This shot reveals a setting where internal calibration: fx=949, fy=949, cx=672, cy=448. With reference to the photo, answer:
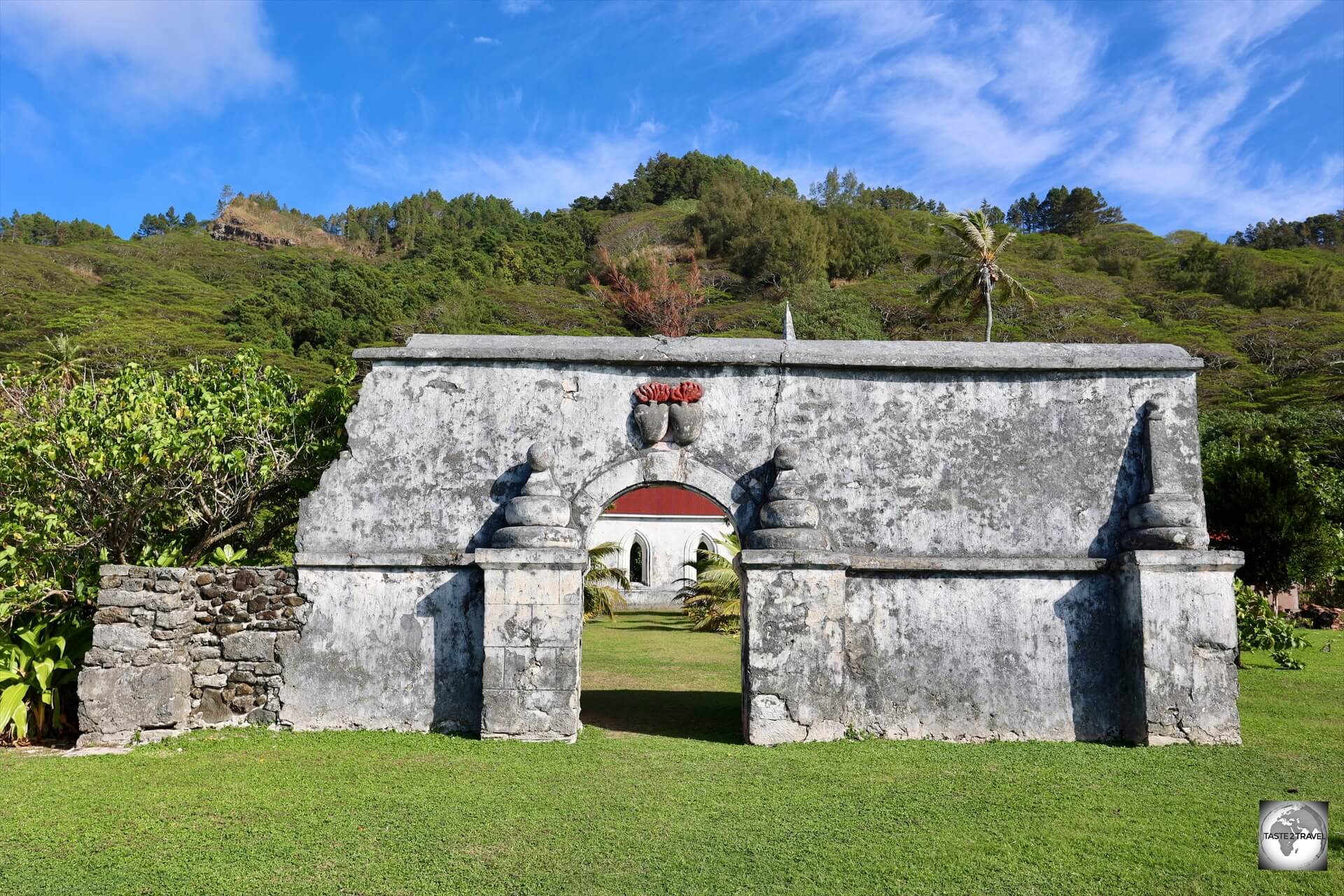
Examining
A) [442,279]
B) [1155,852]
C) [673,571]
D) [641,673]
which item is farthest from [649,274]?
[1155,852]

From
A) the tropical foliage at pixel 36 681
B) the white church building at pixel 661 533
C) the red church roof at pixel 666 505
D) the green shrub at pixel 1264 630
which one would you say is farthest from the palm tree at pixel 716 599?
the tropical foliage at pixel 36 681

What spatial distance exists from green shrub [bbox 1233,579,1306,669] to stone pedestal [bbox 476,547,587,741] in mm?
9201

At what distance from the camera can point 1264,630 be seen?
41.1 ft

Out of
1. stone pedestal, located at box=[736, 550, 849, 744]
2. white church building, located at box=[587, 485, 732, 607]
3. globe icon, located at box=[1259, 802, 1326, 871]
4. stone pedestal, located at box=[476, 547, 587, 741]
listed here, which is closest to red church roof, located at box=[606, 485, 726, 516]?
white church building, located at box=[587, 485, 732, 607]

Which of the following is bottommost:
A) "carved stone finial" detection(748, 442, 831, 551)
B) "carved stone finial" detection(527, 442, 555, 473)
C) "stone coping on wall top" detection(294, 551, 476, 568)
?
"stone coping on wall top" detection(294, 551, 476, 568)

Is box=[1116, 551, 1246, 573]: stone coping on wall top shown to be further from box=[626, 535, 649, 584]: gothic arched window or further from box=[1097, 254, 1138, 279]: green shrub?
box=[1097, 254, 1138, 279]: green shrub

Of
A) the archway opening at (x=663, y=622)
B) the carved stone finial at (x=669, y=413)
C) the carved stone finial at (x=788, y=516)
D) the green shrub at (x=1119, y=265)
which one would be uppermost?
the green shrub at (x=1119, y=265)

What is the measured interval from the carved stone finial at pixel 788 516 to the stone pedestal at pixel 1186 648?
2.80 metres

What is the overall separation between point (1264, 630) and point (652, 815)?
10.1 m

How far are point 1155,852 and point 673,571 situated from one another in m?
25.4

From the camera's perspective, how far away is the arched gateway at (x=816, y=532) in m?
8.32

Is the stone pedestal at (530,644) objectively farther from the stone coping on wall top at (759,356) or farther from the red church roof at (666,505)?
the red church roof at (666,505)

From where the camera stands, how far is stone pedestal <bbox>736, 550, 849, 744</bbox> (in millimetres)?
8266

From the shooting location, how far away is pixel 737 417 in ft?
29.6
